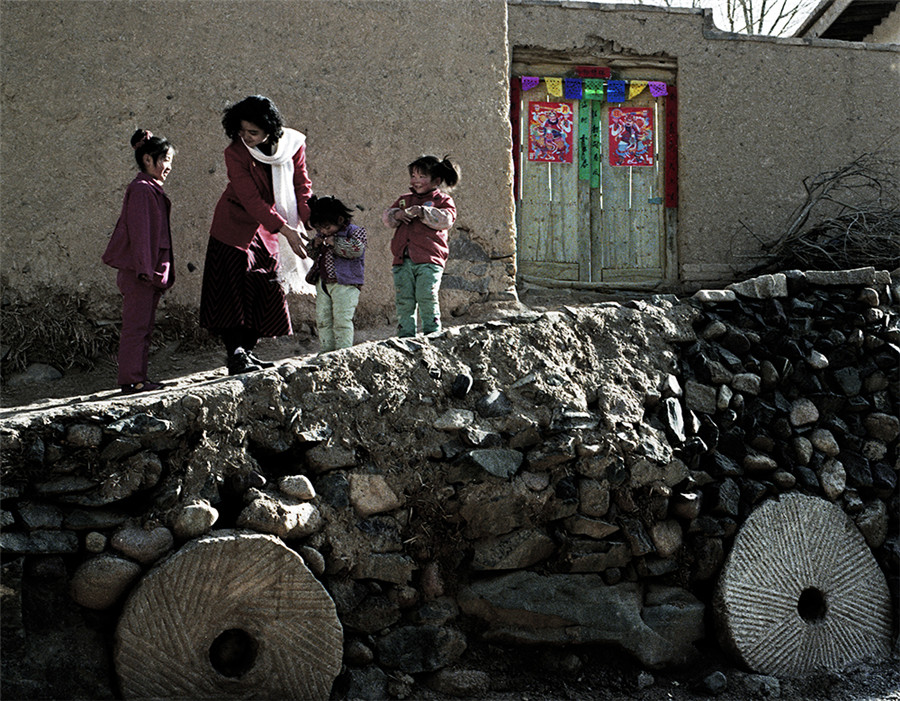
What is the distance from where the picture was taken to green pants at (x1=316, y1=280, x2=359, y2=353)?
4.14 meters

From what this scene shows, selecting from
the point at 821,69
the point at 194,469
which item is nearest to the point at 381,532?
the point at 194,469

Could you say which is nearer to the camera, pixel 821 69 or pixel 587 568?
pixel 587 568

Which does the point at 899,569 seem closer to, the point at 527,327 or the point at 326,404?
the point at 527,327

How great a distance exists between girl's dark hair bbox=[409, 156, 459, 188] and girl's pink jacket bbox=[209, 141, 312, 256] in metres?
0.56

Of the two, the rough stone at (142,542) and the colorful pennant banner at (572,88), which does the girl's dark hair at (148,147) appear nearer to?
the rough stone at (142,542)

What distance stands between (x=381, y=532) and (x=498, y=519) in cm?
45

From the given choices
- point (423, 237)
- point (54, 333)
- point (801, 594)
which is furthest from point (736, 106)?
point (54, 333)

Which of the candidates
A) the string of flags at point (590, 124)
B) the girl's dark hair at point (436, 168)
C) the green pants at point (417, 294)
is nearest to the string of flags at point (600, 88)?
the string of flags at point (590, 124)

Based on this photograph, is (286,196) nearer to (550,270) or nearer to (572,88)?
(550,270)

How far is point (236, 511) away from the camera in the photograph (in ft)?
10.8

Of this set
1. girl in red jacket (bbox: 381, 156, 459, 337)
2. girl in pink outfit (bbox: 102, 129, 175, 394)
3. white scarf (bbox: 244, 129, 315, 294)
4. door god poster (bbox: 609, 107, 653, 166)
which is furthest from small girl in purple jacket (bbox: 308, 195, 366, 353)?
door god poster (bbox: 609, 107, 653, 166)

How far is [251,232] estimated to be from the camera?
3906 mm

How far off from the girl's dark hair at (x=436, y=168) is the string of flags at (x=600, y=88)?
2.98m

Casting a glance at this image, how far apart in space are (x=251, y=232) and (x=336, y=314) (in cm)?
50
